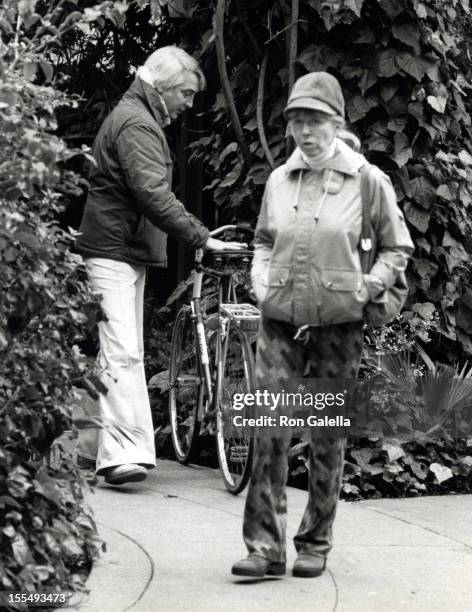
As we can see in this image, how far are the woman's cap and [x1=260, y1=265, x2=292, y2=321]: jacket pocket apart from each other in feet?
1.93

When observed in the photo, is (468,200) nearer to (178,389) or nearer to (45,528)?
(178,389)

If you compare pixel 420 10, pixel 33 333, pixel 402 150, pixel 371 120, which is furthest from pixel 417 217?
pixel 33 333

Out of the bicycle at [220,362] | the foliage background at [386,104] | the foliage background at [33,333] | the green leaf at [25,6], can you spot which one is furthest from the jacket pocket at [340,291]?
the foliage background at [386,104]

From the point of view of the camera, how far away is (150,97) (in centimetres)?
627

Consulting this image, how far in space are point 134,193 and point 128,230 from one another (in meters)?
0.22

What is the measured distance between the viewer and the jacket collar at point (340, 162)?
4.60 meters

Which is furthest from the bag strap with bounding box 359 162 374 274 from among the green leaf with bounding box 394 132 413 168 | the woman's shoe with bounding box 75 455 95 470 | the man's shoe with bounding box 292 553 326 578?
the woman's shoe with bounding box 75 455 95 470

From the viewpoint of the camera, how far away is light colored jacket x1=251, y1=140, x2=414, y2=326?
4.56m

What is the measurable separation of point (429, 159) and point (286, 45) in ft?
3.41

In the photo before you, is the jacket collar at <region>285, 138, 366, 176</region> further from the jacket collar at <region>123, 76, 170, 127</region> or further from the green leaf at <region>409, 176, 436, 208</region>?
the green leaf at <region>409, 176, 436, 208</region>

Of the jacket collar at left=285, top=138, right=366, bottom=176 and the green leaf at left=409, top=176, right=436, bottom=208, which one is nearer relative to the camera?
the jacket collar at left=285, top=138, right=366, bottom=176

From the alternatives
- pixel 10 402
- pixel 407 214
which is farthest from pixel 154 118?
pixel 10 402

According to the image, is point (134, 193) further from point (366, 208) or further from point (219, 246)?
point (366, 208)

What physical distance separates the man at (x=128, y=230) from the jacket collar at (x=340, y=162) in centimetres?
150
